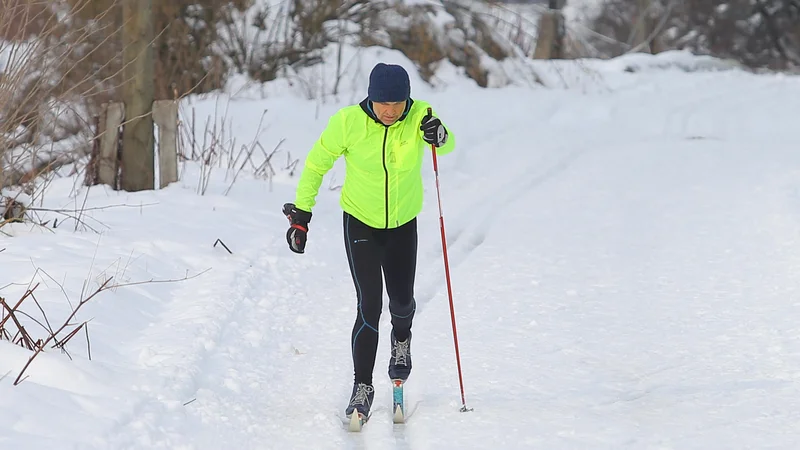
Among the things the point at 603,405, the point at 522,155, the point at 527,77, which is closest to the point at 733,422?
the point at 603,405

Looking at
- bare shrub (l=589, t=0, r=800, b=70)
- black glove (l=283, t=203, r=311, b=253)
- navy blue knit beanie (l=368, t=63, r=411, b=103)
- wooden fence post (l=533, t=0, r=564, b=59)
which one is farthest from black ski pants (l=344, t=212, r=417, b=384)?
bare shrub (l=589, t=0, r=800, b=70)

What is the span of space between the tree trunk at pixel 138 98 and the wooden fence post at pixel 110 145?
0.25 feet

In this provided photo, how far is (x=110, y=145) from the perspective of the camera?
9234mm

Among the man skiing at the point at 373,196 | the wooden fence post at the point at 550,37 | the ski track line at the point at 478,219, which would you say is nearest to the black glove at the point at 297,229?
the man skiing at the point at 373,196

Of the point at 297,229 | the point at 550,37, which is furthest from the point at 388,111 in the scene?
the point at 550,37

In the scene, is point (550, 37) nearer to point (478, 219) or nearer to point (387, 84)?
point (478, 219)

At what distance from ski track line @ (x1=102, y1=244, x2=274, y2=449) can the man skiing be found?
2.89 ft

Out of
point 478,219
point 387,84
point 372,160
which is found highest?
point 387,84

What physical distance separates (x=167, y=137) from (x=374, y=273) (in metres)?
5.12

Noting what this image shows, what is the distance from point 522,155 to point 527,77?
5716mm

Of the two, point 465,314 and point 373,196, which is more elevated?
point 373,196

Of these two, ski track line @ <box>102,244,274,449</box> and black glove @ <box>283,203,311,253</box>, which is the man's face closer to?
black glove @ <box>283,203,311,253</box>

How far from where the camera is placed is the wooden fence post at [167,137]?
30.7ft

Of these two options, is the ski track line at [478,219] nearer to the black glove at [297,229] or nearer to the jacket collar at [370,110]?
the black glove at [297,229]
